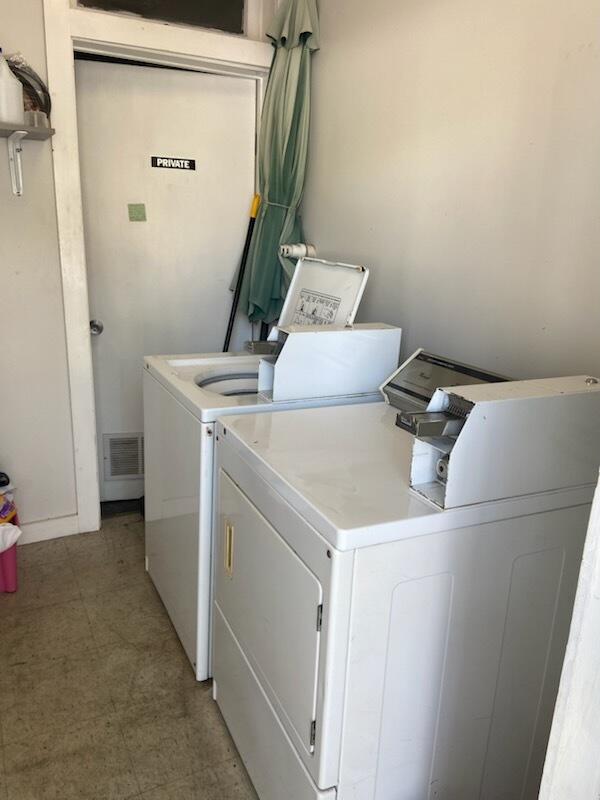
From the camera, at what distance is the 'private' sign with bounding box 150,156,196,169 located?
3008 millimetres

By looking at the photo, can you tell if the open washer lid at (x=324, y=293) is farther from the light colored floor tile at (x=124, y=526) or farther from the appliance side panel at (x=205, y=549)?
the light colored floor tile at (x=124, y=526)

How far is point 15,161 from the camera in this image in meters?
2.47

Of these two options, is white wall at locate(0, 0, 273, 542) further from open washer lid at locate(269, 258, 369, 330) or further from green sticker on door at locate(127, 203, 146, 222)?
open washer lid at locate(269, 258, 369, 330)

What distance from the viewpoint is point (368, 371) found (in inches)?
81.2

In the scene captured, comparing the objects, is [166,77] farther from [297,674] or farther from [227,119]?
[297,674]

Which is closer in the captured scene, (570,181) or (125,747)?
(570,181)

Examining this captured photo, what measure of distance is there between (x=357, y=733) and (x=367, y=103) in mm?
2168

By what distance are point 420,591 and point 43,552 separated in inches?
85.7

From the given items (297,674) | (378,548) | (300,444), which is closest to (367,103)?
(300,444)

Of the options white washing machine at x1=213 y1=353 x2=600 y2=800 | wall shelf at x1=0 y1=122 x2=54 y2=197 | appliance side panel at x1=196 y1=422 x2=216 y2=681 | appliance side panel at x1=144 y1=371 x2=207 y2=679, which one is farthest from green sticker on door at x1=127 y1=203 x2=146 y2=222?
white washing machine at x1=213 y1=353 x2=600 y2=800

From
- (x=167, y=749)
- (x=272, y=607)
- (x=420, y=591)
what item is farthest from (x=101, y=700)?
(x=420, y=591)

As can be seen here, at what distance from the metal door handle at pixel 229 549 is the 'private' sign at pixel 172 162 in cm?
206

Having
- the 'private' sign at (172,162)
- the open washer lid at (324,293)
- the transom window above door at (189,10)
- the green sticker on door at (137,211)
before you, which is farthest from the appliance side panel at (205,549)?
the transom window above door at (189,10)

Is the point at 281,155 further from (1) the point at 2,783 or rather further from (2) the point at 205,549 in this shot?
(1) the point at 2,783
